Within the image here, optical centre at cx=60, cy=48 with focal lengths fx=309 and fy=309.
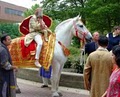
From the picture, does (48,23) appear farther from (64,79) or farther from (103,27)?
(103,27)

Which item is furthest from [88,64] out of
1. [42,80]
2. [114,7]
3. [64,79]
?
[114,7]

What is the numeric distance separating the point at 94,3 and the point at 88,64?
13.5 meters

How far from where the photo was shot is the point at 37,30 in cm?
848

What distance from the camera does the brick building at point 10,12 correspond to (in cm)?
7881

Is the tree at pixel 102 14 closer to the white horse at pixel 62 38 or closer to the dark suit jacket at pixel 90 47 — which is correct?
the white horse at pixel 62 38

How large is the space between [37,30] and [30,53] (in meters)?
0.67

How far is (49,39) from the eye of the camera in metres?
8.36

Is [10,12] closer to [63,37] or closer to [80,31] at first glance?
[63,37]

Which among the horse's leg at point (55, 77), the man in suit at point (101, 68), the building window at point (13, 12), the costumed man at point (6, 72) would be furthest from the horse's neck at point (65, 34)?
the building window at point (13, 12)

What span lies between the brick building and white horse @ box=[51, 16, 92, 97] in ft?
222

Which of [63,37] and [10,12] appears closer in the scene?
[63,37]

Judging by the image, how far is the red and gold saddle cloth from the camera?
327 inches

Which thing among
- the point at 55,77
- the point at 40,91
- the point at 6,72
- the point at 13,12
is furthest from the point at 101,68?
the point at 13,12

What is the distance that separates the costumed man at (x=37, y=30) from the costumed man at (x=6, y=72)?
2.10 metres
